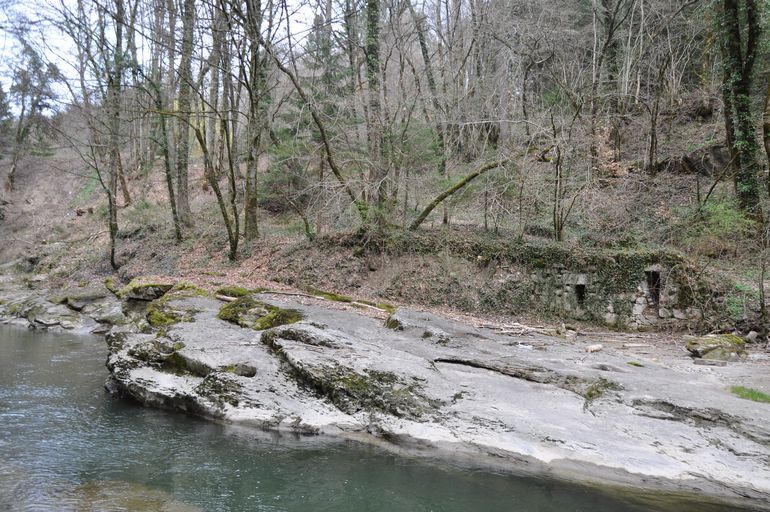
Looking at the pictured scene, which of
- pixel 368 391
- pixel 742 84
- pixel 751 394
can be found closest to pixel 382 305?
pixel 368 391

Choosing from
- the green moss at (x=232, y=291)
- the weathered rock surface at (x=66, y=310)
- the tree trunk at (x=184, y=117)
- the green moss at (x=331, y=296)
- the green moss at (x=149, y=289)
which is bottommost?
the weathered rock surface at (x=66, y=310)

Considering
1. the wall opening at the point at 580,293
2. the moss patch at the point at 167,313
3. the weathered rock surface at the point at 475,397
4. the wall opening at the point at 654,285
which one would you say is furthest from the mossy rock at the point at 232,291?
the wall opening at the point at 654,285

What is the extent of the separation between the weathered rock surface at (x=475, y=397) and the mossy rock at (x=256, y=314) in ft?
0.88

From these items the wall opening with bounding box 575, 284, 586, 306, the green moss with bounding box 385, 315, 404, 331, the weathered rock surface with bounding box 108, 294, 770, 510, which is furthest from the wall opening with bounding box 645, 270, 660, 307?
the green moss with bounding box 385, 315, 404, 331

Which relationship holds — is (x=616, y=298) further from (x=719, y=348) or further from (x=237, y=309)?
(x=237, y=309)

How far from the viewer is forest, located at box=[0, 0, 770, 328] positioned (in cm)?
1268

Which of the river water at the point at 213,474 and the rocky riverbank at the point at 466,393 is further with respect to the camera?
the rocky riverbank at the point at 466,393

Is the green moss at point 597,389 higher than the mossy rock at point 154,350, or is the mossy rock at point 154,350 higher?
the mossy rock at point 154,350

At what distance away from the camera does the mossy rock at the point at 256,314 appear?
28.0ft

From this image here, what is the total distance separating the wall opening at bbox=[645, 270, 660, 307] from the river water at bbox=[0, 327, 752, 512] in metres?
7.57

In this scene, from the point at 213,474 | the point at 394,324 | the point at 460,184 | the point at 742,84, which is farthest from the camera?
the point at 460,184

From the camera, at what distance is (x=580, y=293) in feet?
38.7

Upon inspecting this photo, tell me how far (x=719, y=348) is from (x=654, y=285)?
2.92 metres

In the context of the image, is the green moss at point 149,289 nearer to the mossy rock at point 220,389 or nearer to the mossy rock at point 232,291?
Answer: the mossy rock at point 232,291
